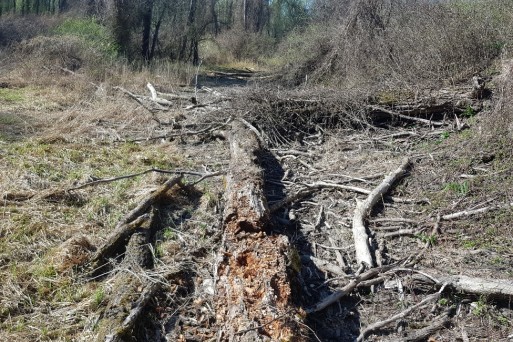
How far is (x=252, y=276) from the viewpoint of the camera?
120 inches

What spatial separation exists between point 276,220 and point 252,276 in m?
1.41

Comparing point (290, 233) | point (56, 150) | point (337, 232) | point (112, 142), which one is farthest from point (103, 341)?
point (112, 142)

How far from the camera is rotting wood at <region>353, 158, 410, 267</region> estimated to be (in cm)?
370

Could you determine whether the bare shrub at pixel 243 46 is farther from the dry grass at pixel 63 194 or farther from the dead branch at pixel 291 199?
the dead branch at pixel 291 199

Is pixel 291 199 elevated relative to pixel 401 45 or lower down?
lower down

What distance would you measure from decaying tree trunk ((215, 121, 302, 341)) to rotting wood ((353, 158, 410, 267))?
75 centimetres

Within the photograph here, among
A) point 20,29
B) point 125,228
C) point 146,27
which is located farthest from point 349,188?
point 20,29

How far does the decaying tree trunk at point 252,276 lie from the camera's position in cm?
257

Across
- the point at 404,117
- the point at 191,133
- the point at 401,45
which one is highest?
the point at 401,45

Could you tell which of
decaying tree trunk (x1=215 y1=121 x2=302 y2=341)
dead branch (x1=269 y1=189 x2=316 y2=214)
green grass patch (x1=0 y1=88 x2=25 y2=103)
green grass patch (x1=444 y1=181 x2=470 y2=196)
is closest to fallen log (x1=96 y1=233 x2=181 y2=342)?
decaying tree trunk (x1=215 y1=121 x2=302 y2=341)

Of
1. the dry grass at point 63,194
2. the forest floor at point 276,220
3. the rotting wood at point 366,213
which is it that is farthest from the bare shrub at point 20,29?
the rotting wood at point 366,213

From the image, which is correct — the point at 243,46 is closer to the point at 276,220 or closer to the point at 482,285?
the point at 276,220

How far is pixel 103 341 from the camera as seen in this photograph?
2.65 metres

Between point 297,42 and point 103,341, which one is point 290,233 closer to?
point 103,341
